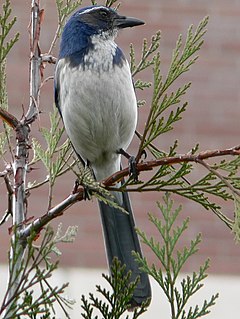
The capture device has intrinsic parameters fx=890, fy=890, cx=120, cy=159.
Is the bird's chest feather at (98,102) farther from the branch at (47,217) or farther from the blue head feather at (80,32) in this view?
the branch at (47,217)

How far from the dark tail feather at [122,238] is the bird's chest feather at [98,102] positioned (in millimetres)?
305

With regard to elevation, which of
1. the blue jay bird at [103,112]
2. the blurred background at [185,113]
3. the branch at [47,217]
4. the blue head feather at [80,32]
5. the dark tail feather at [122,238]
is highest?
the blurred background at [185,113]

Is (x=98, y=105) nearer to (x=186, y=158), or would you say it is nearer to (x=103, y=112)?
(x=103, y=112)

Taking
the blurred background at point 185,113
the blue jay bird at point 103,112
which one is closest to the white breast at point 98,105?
the blue jay bird at point 103,112

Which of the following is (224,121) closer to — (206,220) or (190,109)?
(190,109)

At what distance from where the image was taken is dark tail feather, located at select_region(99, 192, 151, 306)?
355 cm

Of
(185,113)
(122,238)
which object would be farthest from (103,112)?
(185,113)

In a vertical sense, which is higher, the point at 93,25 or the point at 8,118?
the point at 93,25

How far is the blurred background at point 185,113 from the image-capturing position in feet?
25.6

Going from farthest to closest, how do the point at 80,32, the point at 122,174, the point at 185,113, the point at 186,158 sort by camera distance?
the point at 185,113, the point at 80,32, the point at 122,174, the point at 186,158

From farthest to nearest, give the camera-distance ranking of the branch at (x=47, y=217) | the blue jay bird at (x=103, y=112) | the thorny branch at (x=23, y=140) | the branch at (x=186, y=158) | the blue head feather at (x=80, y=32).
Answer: the blue head feather at (x=80, y=32) → the blue jay bird at (x=103, y=112) → the thorny branch at (x=23, y=140) → the branch at (x=47, y=217) → the branch at (x=186, y=158)

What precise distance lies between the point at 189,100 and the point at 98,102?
4.57 meters

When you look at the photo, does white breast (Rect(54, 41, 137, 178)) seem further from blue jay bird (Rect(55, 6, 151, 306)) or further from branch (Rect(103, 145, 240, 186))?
branch (Rect(103, 145, 240, 186))

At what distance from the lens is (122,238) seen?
12.2ft
